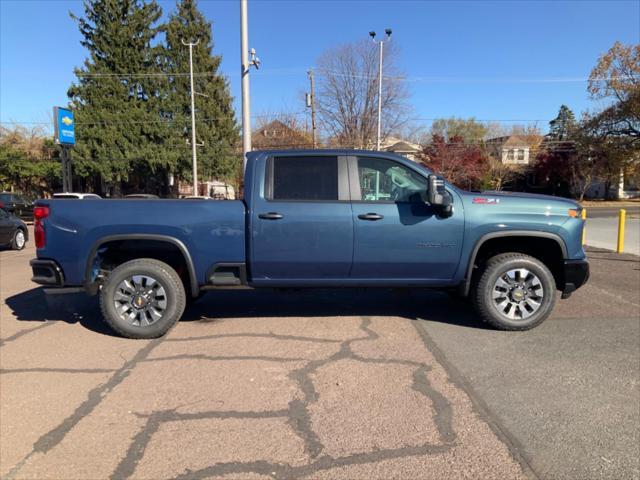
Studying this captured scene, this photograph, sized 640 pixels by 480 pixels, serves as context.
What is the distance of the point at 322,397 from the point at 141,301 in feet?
7.99

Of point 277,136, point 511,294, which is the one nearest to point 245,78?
point 511,294

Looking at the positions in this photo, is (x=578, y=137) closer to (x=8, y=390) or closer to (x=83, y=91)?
(x=83, y=91)

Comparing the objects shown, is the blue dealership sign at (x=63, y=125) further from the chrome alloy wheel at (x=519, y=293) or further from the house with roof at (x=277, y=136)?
the chrome alloy wheel at (x=519, y=293)

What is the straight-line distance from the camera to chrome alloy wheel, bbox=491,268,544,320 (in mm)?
5066

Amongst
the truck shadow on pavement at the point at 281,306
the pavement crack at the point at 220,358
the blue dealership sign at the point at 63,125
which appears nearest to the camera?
the pavement crack at the point at 220,358

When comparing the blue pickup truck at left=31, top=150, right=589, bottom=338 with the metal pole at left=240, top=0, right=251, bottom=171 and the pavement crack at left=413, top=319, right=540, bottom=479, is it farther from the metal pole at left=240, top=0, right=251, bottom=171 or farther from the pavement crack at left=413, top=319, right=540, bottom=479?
the metal pole at left=240, top=0, right=251, bottom=171

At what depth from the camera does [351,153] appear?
5.07 m

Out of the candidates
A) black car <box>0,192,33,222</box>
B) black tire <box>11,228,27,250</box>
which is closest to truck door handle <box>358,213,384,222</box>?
black tire <box>11,228,27,250</box>

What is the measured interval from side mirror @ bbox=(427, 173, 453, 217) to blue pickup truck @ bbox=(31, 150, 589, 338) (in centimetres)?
2

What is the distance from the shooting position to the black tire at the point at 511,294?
504 cm

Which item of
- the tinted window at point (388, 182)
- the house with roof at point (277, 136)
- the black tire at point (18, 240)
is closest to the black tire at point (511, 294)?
the tinted window at point (388, 182)

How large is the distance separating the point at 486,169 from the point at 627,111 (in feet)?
45.6

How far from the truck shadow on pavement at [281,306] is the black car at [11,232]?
6.56 m

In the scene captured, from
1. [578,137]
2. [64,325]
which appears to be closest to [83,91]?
[64,325]
